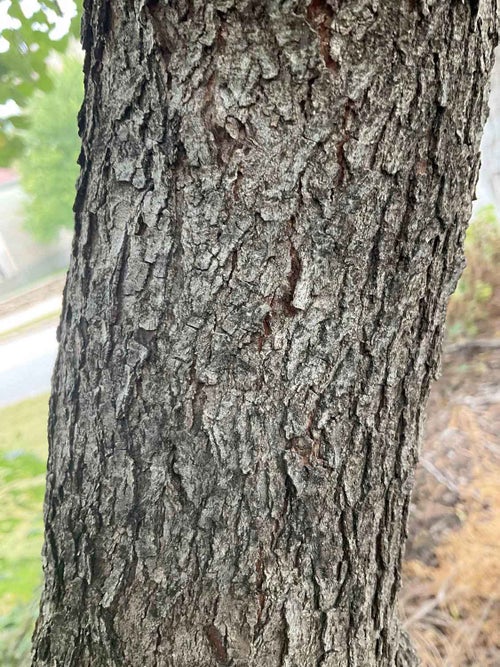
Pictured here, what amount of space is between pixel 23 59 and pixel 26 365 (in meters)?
4.25

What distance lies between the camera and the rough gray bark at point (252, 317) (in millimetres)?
562

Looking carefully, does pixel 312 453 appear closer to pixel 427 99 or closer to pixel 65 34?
pixel 427 99

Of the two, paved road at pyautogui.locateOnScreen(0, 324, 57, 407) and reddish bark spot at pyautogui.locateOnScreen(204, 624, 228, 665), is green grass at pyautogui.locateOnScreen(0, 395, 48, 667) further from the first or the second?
paved road at pyautogui.locateOnScreen(0, 324, 57, 407)

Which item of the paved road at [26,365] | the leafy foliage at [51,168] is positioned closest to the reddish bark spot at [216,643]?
the paved road at [26,365]

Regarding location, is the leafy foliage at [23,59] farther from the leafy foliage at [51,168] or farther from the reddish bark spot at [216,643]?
the leafy foliage at [51,168]

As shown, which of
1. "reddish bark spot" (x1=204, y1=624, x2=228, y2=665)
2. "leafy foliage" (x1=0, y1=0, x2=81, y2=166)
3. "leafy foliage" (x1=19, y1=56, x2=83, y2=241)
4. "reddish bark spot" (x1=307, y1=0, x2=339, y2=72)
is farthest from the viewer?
"leafy foliage" (x1=19, y1=56, x2=83, y2=241)

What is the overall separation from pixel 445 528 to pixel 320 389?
1.68m

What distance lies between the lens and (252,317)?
0.65 meters

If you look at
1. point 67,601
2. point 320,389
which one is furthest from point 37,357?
point 320,389

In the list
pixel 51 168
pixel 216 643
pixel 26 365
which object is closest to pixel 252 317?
pixel 216 643

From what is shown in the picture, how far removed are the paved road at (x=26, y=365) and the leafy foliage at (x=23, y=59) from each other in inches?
141

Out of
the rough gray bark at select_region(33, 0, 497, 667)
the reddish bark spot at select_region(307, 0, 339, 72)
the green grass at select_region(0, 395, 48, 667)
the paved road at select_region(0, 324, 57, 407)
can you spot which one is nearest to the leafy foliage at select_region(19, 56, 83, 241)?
the paved road at select_region(0, 324, 57, 407)

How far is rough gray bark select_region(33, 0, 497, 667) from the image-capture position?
1.84 feet

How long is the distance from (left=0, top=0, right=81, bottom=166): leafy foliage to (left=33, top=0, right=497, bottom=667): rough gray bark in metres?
0.84
